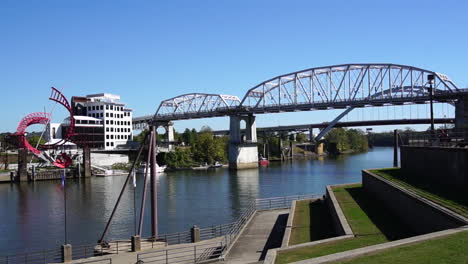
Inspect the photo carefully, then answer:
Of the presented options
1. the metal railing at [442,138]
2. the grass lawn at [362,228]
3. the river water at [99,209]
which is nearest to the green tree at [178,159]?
the river water at [99,209]

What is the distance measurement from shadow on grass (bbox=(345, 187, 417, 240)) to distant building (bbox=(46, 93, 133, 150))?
113m

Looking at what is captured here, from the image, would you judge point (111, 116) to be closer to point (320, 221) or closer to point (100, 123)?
Result: point (100, 123)

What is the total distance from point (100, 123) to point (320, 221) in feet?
391

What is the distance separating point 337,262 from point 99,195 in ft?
183

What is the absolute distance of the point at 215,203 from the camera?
5409 centimetres

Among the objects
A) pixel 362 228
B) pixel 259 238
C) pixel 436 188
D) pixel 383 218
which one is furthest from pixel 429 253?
pixel 259 238

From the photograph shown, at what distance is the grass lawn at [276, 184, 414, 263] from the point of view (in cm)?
1659

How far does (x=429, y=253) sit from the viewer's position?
13.4 metres

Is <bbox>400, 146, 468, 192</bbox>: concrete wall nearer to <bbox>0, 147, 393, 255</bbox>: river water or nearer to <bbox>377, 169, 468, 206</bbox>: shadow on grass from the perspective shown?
<bbox>377, 169, 468, 206</bbox>: shadow on grass

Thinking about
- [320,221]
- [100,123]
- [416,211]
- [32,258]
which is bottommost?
[32,258]

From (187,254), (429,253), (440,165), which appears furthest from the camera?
(440,165)

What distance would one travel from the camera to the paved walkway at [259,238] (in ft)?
74.3

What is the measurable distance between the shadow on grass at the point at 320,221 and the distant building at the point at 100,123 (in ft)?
354

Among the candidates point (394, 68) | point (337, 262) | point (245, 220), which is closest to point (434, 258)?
point (337, 262)
